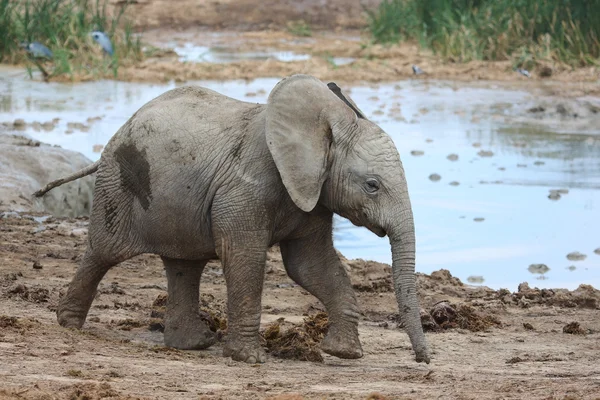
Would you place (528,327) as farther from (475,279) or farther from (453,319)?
(475,279)

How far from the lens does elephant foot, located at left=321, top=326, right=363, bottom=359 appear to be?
6508 millimetres

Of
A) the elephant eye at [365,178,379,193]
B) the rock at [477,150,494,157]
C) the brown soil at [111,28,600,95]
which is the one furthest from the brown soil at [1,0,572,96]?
the elephant eye at [365,178,379,193]

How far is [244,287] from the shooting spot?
626 centimetres

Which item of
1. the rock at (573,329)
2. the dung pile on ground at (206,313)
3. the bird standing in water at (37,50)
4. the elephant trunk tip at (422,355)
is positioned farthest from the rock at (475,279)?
the bird standing in water at (37,50)

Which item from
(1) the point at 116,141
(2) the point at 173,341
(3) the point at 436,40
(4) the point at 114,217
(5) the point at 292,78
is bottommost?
(2) the point at 173,341

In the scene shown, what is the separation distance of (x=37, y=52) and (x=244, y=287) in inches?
549

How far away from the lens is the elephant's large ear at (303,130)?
6070mm

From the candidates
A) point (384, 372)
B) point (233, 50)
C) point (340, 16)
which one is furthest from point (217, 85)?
point (340, 16)

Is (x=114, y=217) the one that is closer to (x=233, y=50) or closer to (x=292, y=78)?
(x=292, y=78)

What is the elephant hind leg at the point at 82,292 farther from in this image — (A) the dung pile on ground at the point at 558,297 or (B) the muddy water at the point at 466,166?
(B) the muddy water at the point at 466,166

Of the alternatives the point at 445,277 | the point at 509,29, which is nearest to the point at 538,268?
the point at 445,277

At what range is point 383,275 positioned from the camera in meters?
8.74

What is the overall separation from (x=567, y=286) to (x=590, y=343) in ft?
6.10

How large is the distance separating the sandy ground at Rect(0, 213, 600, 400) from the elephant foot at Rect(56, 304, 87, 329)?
0.07 metres
